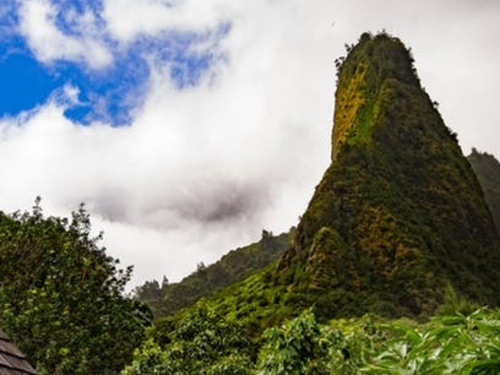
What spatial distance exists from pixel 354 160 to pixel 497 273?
679 inches

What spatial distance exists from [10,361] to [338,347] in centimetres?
461

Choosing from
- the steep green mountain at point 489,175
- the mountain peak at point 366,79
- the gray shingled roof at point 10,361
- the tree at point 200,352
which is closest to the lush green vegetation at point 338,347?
the tree at point 200,352

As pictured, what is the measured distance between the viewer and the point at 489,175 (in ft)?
396

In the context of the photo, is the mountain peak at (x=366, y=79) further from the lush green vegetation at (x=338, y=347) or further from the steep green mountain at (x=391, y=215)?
the lush green vegetation at (x=338, y=347)

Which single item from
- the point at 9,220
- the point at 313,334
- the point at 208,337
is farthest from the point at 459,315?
the point at 9,220

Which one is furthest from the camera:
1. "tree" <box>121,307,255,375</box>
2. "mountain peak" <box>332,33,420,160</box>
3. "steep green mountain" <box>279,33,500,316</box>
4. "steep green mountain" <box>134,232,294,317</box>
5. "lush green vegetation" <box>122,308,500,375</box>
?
"steep green mountain" <box>134,232,294,317</box>

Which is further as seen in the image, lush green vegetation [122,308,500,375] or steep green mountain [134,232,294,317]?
steep green mountain [134,232,294,317]

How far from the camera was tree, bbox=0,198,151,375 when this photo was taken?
26.3m

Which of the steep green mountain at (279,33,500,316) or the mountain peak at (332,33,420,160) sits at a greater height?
the mountain peak at (332,33,420,160)

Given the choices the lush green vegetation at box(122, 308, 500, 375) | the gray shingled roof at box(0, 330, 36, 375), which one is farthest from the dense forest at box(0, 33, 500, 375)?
the gray shingled roof at box(0, 330, 36, 375)

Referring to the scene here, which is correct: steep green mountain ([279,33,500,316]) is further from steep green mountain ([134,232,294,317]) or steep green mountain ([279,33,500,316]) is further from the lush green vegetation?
the lush green vegetation

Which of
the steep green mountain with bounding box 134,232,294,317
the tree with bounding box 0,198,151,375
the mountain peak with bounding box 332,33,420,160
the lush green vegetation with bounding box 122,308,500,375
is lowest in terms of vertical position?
the lush green vegetation with bounding box 122,308,500,375

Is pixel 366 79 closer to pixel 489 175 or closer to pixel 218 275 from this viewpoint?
pixel 218 275

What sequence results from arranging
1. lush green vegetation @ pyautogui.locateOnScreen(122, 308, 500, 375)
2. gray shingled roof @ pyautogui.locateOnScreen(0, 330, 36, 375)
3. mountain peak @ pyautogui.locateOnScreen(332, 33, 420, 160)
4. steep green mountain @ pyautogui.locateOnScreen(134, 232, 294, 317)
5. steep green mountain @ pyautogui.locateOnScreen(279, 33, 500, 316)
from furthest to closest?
steep green mountain @ pyautogui.locateOnScreen(134, 232, 294, 317), mountain peak @ pyautogui.locateOnScreen(332, 33, 420, 160), steep green mountain @ pyautogui.locateOnScreen(279, 33, 500, 316), gray shingled roof @ pyautogui.locateOnScreen(0, 330, 36, 375), lush green vegetation @ pyautogui.locateOnScreen(122, 308, 500, 375)
